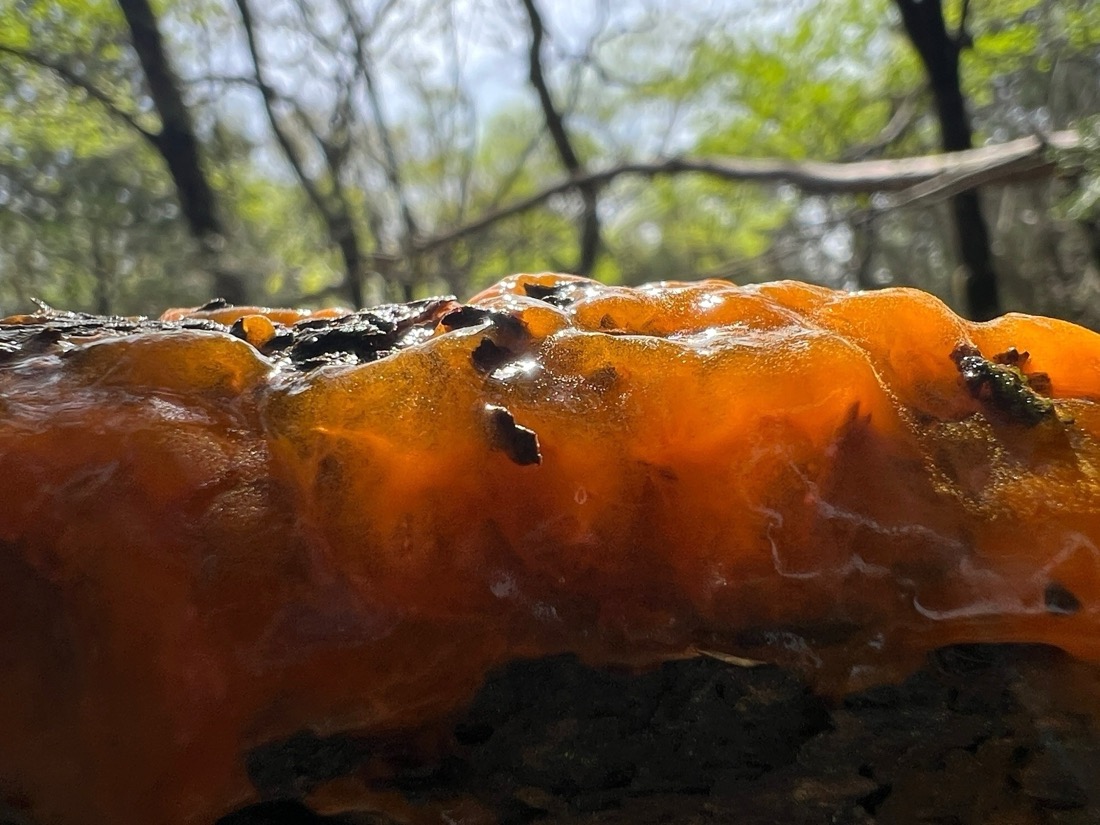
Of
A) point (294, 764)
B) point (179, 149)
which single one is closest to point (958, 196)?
point (294, 764)

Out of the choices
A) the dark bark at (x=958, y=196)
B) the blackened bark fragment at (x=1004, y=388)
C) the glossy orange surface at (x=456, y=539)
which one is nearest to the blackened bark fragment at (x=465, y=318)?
the glossy orange surface at (x=456, y=539)

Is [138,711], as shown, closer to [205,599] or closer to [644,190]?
[205,599]

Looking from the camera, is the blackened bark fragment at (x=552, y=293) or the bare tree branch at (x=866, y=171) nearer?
the blackened bark fragment at (x=552, y=293)

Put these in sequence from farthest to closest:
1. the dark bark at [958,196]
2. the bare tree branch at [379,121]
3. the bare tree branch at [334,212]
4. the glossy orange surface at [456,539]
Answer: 1. the bare tree branch at [379,121]
2. the bare tree branch at [334,212]
3. the dark bark at [958,196]
4. the glossy orange surface at [456,539]

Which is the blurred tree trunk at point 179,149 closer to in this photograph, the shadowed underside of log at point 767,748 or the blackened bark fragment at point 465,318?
the blackened bark fragment at point 465,318

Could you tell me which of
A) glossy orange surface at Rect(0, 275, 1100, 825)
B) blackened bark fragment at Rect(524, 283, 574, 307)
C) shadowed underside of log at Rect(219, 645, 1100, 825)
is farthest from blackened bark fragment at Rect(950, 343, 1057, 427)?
blackened bark fragment at Rect(524, 283, 574, 307)

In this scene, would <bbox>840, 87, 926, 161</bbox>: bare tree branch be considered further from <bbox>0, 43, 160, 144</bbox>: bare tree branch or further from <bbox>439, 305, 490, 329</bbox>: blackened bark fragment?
<bbox>439, 305, 490, 329</bbox>: blackened bark fragment

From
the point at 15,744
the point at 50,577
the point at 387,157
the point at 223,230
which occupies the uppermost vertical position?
the point at 387,157

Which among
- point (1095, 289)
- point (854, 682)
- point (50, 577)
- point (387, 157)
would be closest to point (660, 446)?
point (854, 682)
